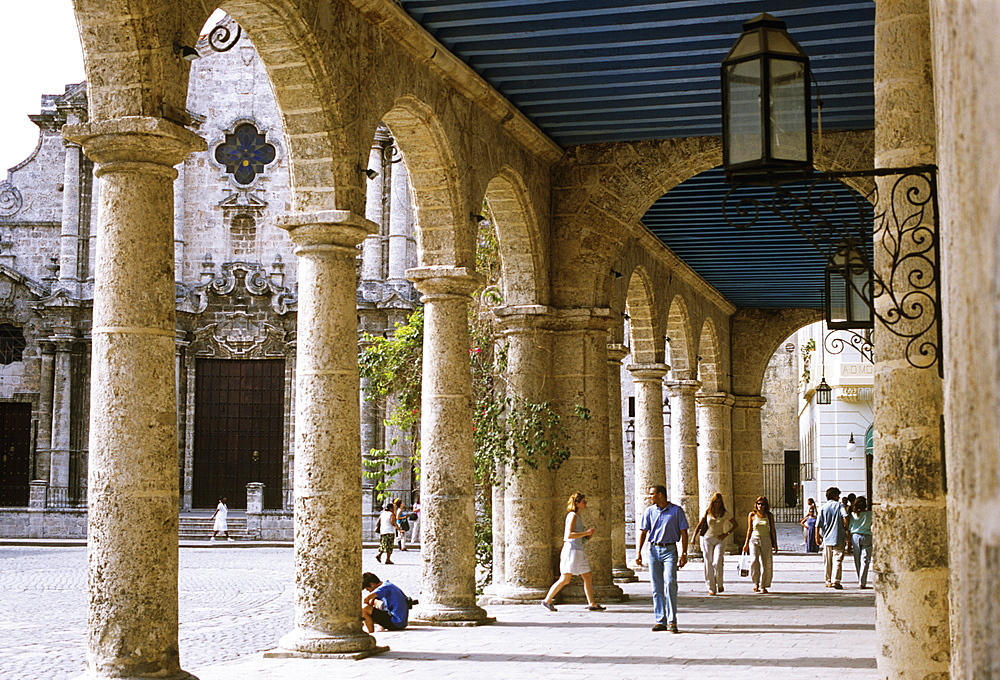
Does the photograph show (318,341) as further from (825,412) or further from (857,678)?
(825,412)

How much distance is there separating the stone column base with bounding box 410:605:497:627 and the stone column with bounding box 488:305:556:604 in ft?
6.15

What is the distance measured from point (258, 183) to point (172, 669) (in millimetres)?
25586

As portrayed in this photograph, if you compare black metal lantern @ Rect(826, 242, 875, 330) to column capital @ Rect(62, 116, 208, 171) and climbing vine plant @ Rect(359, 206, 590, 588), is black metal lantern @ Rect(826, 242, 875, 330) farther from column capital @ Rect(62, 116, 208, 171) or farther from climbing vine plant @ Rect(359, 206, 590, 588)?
column capital @ Rect(62, 116, 208, 171)

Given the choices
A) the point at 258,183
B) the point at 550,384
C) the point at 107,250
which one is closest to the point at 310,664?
the point at 107,250

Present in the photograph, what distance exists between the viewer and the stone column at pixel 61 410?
2795cm

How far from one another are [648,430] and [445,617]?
8823 millimetres

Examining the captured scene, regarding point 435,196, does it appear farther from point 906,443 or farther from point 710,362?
point 710,362

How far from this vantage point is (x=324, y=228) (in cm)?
807

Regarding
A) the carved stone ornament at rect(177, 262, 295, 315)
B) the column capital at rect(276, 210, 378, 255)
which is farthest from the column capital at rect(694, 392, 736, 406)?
the column capital at rect(276, 210, 378, 255)

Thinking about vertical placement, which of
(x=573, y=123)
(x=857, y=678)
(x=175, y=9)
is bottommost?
(x=857, y=678)

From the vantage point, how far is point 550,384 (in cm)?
1243

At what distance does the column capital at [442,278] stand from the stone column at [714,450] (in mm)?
12738

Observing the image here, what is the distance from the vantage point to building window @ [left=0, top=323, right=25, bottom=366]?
96.6ft

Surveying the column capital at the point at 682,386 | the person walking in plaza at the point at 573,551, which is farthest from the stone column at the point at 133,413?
the column capital at the point at 682,386
